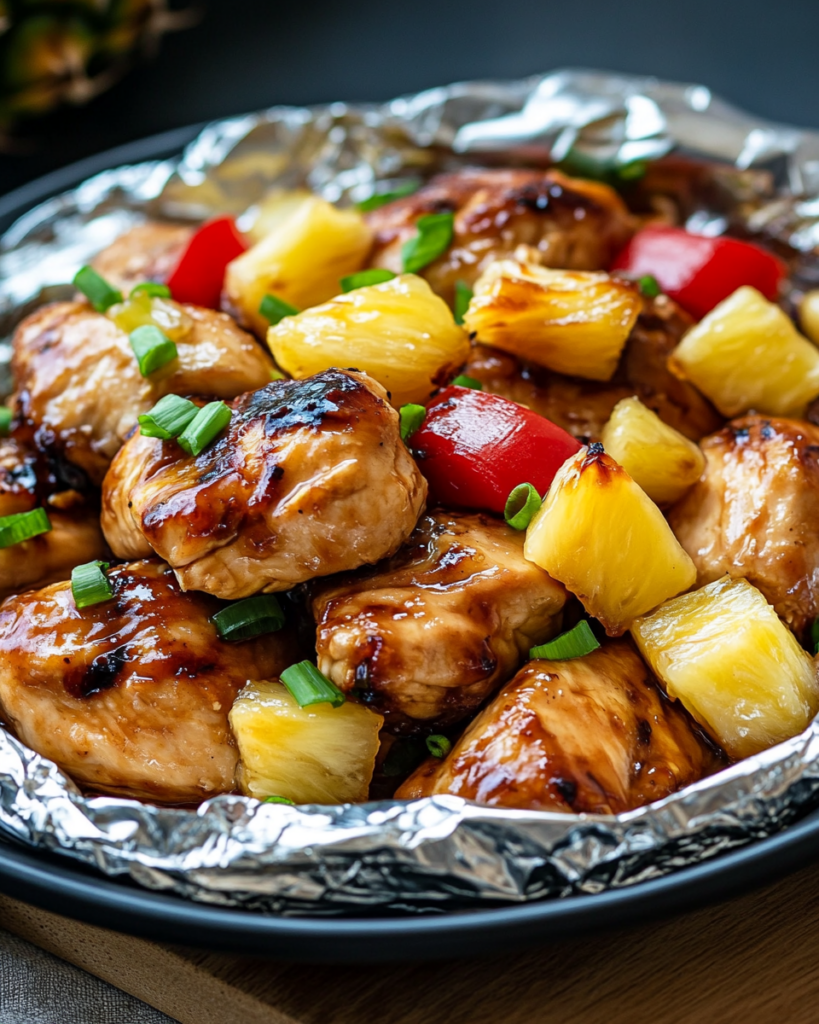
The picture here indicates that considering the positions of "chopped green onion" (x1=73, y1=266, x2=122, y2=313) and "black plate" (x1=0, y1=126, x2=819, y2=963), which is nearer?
"black plate" (x1=0, y1=126, x2=819, y2=963)

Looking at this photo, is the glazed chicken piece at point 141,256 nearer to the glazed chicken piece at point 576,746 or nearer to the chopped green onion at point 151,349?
the chopped green onion at point 151,349

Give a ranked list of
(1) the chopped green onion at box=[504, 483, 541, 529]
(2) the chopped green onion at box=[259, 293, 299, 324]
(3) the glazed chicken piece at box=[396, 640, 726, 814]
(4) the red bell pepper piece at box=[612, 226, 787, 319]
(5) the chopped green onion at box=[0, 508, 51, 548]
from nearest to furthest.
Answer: (3) the glazed chicken piece at box=[396, 640, 726, 814], (1) the chopped green onion at box=[504, 483, 541, 529], (5) the chopped green onion at box=[0, 508, 51, 548], (2) the chopped green onion at box=[259, 293, 299, 324], (4) the red bell pepper piece at box=[612, 226, 787, 319]

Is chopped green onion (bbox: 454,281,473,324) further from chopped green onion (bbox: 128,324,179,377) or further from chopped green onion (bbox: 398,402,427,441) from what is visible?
chopped green onion (bbox: 128,324,179,377)

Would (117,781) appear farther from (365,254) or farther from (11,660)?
(365,254)

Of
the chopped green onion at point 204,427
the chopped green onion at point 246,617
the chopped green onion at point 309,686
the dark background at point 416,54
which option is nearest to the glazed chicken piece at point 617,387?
the chopped green onion at point 204,427

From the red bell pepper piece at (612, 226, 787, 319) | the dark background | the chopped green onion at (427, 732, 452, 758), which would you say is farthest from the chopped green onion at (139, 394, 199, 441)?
the dark background

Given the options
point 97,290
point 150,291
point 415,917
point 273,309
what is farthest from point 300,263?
point 415,917
